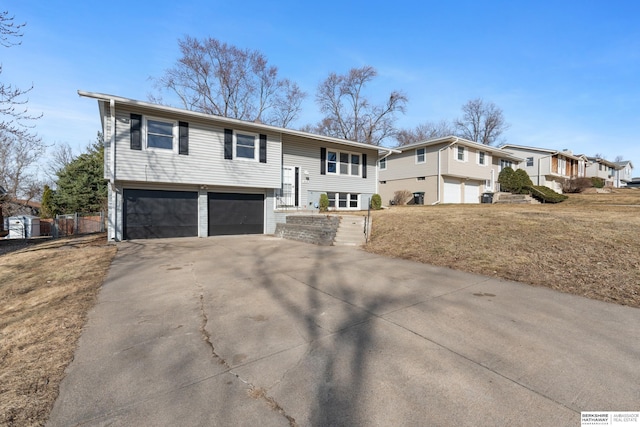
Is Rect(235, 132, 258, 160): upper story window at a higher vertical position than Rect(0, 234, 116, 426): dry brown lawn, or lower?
higher

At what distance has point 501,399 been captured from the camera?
2.20 metres

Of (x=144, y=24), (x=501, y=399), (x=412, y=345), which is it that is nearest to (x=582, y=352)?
(x=501, y=399)

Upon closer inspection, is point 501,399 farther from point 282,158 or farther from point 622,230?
point 282,158

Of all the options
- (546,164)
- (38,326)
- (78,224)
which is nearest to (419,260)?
(38,326)

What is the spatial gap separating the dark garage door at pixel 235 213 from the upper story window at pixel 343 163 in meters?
4.49

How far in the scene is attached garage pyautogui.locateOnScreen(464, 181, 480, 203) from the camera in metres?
23.8

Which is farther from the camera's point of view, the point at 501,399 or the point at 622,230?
the point at 622,230

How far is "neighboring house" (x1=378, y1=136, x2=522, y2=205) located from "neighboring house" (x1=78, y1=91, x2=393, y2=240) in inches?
313

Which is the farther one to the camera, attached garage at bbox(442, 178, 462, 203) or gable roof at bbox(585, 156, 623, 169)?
gable roof at bbox(585, 156, 623, 169)

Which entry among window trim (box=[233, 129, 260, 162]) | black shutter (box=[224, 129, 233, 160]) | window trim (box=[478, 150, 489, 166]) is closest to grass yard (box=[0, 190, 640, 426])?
black shutter (box=[224, 129, 233, 160])

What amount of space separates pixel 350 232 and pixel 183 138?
7581mm

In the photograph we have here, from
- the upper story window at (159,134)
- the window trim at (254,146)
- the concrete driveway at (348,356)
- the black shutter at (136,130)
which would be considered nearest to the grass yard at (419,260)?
the concrete driveway at (348,356)

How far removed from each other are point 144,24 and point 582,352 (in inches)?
631

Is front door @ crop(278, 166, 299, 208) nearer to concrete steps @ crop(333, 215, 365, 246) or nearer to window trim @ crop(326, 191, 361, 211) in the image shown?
window trim @ crop(326, 191, 361, 211)
